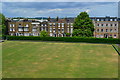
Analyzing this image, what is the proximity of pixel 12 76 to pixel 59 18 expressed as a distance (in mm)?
82083

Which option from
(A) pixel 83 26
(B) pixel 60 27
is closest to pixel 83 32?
(A) pixel 83 26

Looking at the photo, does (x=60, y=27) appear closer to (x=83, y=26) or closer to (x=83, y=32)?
(x=83, y=26)

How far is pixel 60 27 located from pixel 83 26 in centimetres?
2276

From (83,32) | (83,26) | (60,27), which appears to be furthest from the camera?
(60,27)

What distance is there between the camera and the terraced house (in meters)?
91.6

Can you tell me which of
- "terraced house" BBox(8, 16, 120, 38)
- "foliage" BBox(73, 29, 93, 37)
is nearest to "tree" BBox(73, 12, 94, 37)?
"foliage" BBox(73, 29, 93, 37)

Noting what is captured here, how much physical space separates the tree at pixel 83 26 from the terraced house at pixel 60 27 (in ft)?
58.0

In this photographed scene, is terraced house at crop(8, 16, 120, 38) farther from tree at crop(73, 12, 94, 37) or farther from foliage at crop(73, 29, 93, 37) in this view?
foliage at crop(73, 29, 93, 37)

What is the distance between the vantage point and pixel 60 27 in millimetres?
94688

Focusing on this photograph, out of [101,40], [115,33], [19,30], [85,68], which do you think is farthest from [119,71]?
[19,30]

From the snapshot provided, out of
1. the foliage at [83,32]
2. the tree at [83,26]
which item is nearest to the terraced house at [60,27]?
the tree at [83,26]

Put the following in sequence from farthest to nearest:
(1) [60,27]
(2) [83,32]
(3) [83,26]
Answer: (1) [60,27] → (3) [83,26] → (2) [83,32]

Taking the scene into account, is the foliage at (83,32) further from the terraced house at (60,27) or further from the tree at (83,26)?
the terraced house at (60,27)

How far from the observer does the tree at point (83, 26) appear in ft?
241
